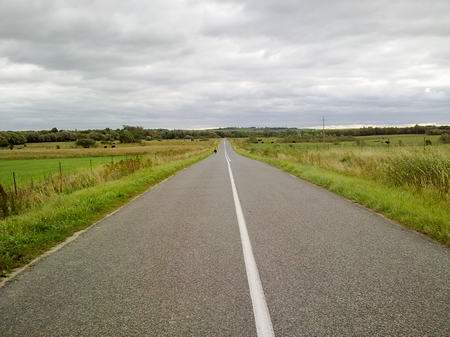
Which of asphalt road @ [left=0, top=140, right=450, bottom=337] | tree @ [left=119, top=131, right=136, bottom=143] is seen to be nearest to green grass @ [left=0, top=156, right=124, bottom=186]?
asphalt road @ [left=0, top=140, right=450, bottom=337]

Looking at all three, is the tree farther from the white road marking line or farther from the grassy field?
the white road marking line

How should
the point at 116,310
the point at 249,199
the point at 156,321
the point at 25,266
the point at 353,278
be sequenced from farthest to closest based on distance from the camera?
the point at 249,199, the point at 25,266, the point at 353,278, the point at 116,310, the point at 156,321

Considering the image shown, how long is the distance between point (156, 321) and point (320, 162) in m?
24.2

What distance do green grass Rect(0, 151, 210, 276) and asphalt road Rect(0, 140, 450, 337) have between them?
0.51 metres

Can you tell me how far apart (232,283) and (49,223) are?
5688 mm

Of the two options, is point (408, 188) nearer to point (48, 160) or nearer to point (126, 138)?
point (48, 160)

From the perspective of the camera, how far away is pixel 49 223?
29.8 ft

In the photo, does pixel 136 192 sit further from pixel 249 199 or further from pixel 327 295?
pixel 327 295

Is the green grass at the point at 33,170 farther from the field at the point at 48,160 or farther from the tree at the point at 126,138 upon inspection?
the tree at the point at 126,138

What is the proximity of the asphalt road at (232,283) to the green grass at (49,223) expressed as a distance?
51 cm

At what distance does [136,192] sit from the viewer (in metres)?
16.1

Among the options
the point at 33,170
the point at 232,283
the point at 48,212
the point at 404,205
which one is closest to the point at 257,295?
the point at 232,283

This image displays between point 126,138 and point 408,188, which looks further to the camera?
point 126,138

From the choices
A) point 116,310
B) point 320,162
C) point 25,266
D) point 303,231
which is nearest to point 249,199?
point 303,231
